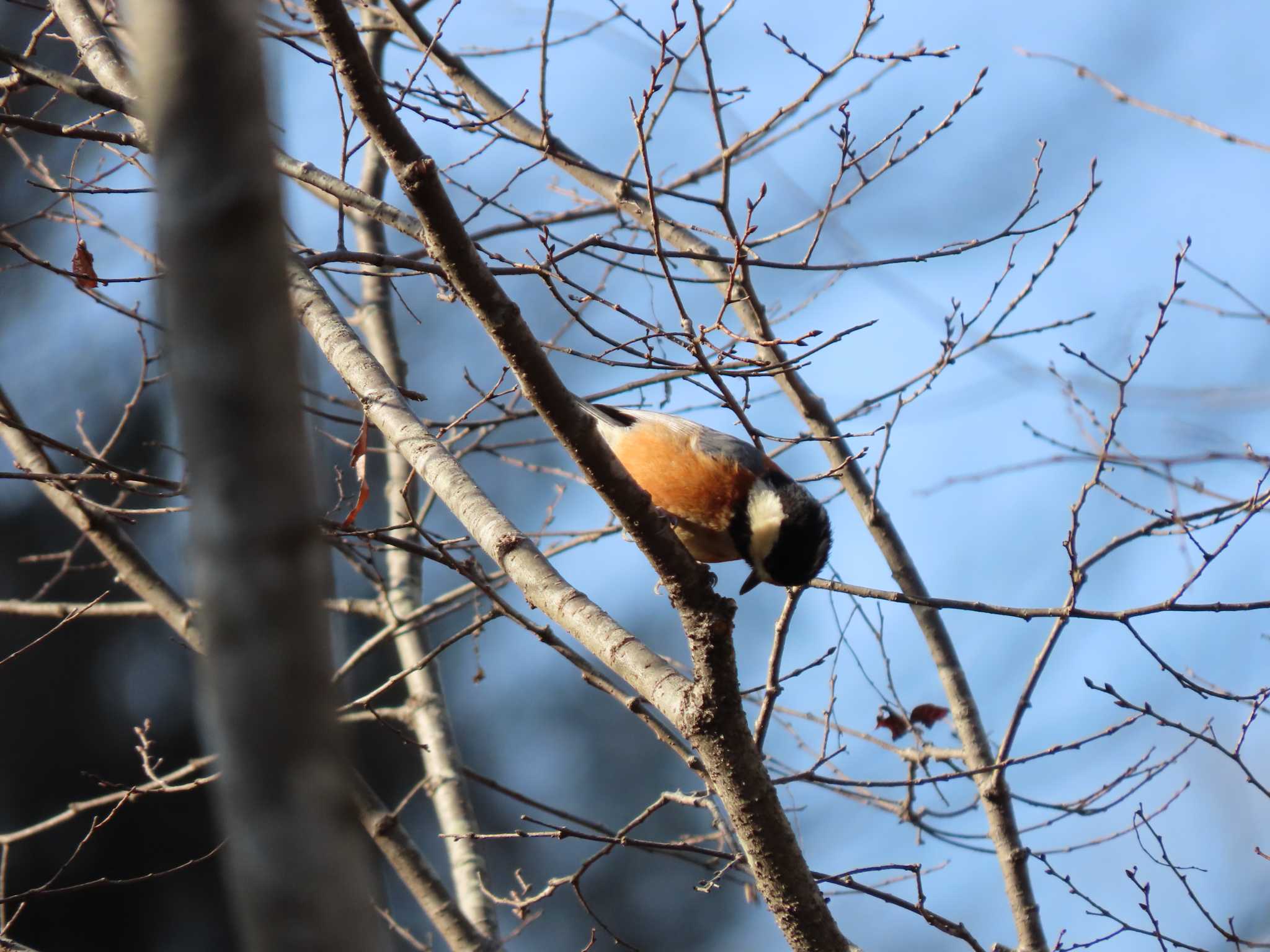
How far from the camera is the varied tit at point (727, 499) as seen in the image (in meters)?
3.85

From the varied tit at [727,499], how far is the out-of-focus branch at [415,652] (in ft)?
3.21

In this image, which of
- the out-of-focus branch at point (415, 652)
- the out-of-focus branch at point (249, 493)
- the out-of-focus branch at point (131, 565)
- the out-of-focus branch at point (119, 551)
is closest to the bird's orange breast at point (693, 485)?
the out-of-focus branch at point (415, 652)

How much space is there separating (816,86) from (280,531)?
3472 millimetres

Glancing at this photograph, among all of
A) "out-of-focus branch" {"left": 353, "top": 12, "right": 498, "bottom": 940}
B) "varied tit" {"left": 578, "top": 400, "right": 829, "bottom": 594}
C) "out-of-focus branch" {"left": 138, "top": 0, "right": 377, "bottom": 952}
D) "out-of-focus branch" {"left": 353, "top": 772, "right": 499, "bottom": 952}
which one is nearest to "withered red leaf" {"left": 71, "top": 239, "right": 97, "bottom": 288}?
"out-of-focus branch" {"left": 353, "top": 12, "right": 498, "bottom": 940}

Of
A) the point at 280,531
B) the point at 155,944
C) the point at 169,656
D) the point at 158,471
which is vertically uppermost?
the point at 158,471

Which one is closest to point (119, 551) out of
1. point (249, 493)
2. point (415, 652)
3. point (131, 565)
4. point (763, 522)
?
point (131, 565)

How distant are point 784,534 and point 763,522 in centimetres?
13

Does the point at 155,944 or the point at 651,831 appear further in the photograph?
the point at 651,831

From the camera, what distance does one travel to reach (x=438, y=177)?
7.06ft

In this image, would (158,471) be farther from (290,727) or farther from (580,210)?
(290,727)

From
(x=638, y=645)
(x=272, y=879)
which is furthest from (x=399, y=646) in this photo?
(x=272, y=879)

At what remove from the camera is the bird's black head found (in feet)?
12.4

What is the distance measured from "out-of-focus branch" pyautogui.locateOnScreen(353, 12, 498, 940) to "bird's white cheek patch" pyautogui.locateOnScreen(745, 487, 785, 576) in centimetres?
132

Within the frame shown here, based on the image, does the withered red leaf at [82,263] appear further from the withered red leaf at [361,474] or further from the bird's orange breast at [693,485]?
the bird's orange breast at [693,485]
